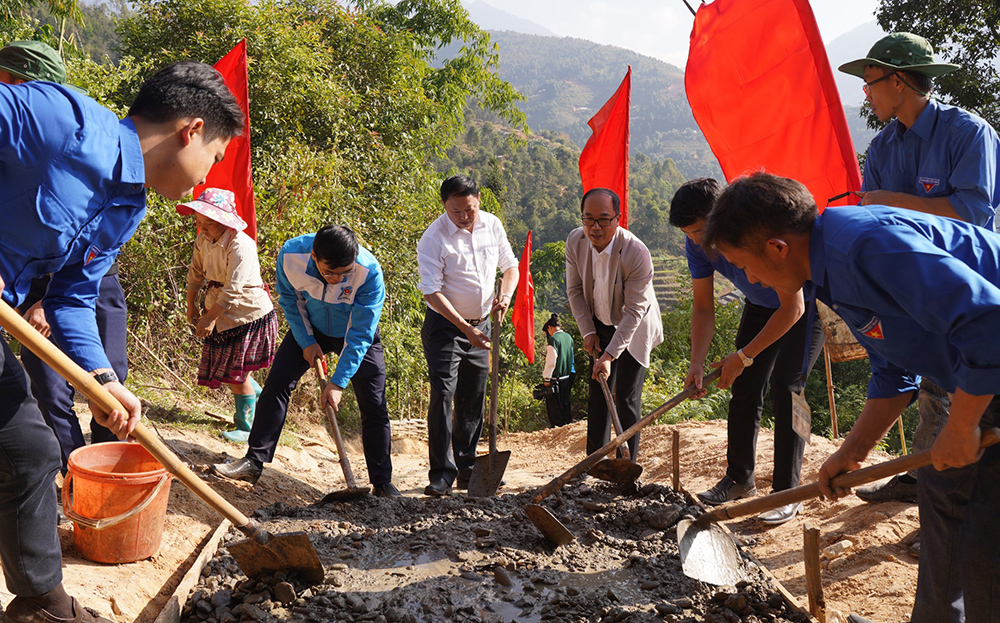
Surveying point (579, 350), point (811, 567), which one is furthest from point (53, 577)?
point (579, 350)

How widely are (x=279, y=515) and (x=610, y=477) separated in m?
1.86

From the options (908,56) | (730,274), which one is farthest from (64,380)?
(908,56)

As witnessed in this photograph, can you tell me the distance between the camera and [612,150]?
655 cm

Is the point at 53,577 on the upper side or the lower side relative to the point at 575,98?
lower

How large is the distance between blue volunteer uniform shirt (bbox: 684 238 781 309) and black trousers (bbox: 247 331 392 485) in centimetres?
187

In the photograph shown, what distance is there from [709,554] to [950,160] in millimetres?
1930

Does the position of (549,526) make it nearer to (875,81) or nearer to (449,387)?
(449,387)

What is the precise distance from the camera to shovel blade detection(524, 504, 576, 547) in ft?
10.4

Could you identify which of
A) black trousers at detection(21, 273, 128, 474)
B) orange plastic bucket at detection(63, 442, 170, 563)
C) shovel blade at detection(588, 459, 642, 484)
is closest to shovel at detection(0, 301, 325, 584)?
orange plastic bucket at detection(63, 442, 170, 563)

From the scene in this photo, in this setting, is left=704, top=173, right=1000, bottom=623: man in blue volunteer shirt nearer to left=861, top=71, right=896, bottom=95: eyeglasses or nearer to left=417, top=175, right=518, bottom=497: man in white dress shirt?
left=861, top=71, right=896, bottom=95: eyeglasses

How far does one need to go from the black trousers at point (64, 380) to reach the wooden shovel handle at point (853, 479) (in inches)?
113

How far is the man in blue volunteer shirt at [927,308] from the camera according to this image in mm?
1534

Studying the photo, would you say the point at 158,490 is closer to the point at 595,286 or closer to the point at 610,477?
the point at 610,477

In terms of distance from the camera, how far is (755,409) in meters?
3.74
